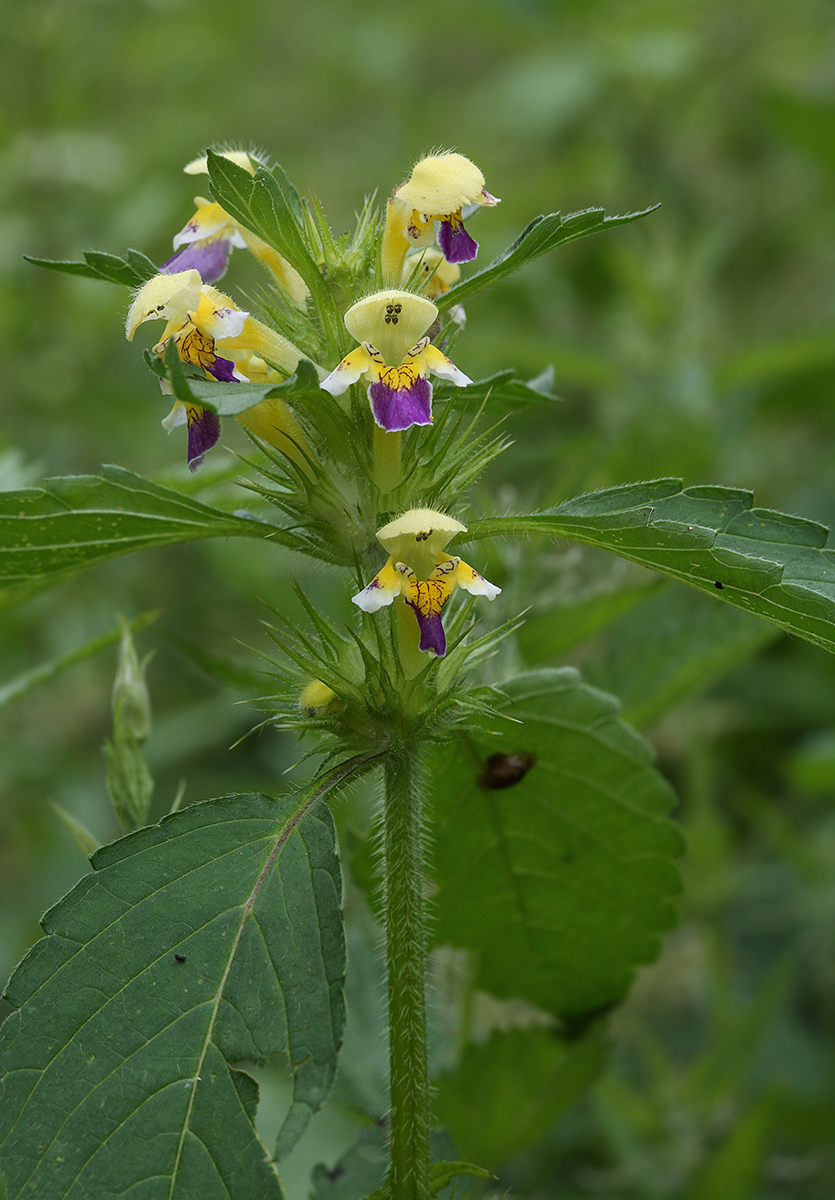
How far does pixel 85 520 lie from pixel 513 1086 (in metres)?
1.18

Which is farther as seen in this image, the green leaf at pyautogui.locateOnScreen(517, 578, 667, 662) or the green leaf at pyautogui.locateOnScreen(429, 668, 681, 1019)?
the green leaf at pyautogui.locateOnScreen(517, 578, 667, 662)

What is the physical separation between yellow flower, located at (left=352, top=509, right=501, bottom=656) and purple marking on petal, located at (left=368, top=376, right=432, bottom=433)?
0.34ft

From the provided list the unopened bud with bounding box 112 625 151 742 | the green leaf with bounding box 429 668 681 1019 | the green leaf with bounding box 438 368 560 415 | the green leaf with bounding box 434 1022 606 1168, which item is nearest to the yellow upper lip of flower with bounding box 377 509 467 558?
the green leaf with bounding box 438 368 560 415

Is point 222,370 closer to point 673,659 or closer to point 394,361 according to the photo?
point 394,361

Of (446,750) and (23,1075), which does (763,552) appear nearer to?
(446,750)

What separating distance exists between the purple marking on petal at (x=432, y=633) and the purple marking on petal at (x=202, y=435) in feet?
0.86

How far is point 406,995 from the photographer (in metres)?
1.25

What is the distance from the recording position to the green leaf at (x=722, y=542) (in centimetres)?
112

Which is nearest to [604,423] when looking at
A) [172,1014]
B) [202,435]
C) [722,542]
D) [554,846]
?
[554,846]

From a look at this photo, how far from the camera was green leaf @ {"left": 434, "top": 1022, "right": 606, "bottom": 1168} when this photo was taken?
178 cm

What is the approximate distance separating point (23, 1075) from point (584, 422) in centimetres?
400

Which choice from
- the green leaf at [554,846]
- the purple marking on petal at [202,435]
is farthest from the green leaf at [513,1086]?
the purple marking on petal at [202,435]

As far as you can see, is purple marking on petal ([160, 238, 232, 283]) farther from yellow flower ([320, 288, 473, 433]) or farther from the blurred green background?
the blurred green background

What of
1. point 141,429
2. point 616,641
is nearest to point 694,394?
point 616,641
